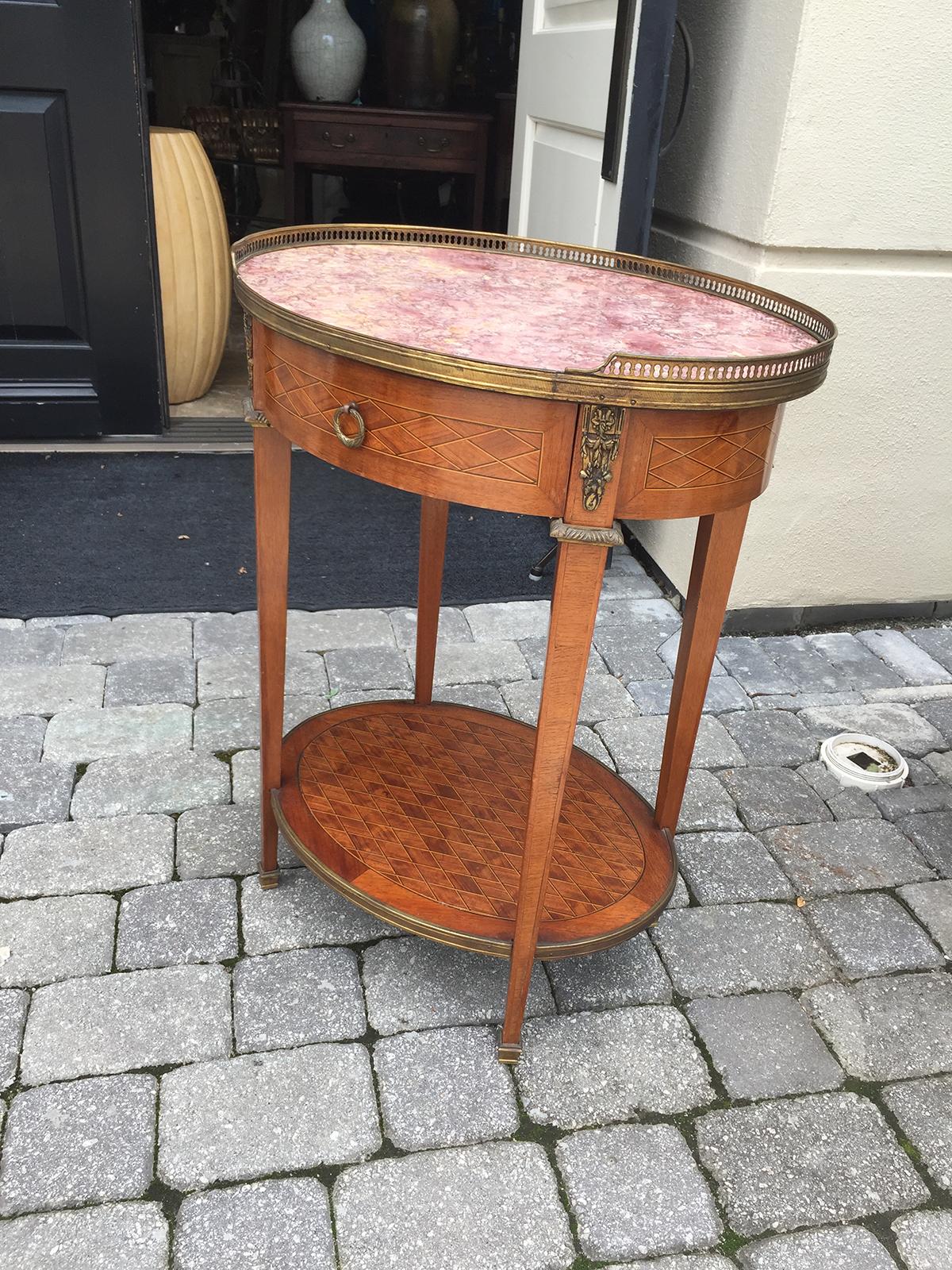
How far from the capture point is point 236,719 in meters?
2.43

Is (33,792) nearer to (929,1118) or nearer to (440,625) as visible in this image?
(440,625)

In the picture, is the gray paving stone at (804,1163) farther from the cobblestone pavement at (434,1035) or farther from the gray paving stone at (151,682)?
the gray paving stone at (151,682)

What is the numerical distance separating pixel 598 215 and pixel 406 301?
1.63 meters

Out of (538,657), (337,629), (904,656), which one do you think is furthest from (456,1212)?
(904,656)

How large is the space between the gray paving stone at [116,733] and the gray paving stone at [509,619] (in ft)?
2.79

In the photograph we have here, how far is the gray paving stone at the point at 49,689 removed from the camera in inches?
94.5

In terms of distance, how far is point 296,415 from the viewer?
1.45 metres

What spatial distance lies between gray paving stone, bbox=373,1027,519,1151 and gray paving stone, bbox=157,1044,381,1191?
3cm

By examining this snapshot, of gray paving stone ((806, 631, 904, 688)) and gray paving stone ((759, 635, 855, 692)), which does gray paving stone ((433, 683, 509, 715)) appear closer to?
gray paving stone ((759, 635, 855, 692))

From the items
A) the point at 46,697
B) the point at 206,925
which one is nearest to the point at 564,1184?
the point at 206,925

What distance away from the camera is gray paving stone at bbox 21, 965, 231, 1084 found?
5.20 feet

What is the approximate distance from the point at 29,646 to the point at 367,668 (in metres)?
0.86

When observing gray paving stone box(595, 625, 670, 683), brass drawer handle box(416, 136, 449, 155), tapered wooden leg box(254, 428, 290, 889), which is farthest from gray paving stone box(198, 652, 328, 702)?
brass drawer handle box(416, 136, 449, 155)

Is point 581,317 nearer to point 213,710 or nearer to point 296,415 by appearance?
point 296,415
